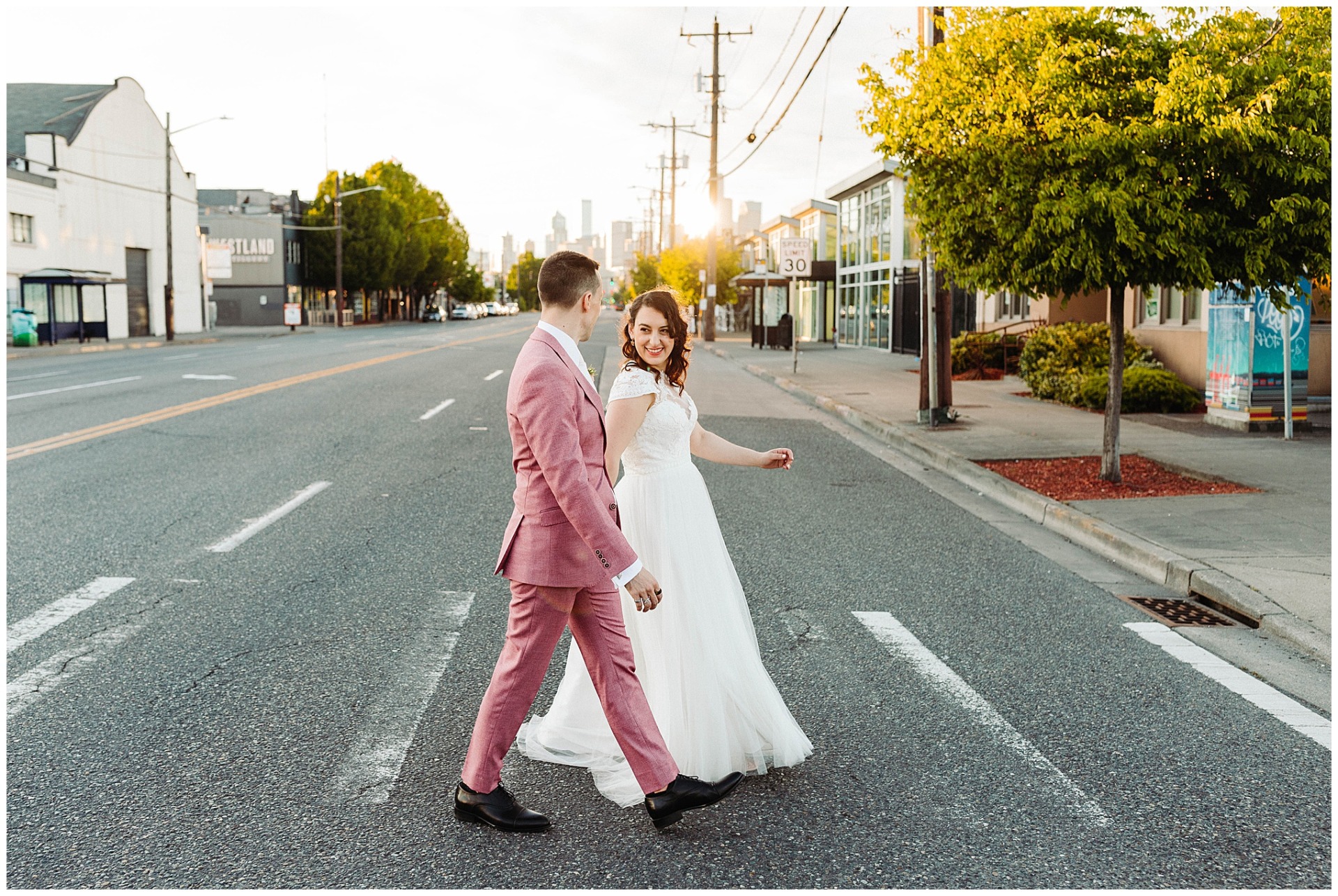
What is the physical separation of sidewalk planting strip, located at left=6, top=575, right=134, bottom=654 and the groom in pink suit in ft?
10.1

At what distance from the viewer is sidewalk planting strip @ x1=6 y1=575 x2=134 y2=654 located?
543 centimetres

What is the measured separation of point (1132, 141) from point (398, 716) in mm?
7200

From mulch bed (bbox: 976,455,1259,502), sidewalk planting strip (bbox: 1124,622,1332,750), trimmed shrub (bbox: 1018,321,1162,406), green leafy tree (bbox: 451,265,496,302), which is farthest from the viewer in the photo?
green leafy tree (bbox: 451,265,496,302)

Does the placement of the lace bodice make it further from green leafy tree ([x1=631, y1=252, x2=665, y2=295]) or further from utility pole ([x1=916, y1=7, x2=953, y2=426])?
green leafy tree ([x1=631, y1=252, x2=665, y2=295])

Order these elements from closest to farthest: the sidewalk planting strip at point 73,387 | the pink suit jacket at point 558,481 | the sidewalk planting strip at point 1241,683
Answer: the pink suit jacket at point 558,481, the sidewalk planting strip at point 1241,683, the sidewalk planting strip at point 73,387

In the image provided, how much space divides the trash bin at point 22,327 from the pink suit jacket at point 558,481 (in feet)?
126

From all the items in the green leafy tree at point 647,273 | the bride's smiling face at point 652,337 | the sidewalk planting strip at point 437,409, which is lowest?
the sidewalk planting strip at point 437,409

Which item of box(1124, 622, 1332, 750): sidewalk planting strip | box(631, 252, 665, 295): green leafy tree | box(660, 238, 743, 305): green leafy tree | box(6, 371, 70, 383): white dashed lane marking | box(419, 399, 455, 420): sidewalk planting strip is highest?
box(631, 252, 665, 295): green leafy tree

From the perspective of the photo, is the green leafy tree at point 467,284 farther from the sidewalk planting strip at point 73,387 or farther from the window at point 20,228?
the sidewalk planting strip at point 73,387

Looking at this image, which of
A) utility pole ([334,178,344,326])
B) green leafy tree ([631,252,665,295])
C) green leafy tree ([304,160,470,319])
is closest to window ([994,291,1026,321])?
A: utility pole ([334,178,344,326])

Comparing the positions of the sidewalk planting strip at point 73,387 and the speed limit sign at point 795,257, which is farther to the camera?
the speed limit sign at point 795,257

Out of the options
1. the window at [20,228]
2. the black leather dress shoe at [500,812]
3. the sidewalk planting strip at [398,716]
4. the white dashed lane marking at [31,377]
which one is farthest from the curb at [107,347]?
the black leather dress shoe at [500,812]

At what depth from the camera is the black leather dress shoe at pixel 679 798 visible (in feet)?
11.4

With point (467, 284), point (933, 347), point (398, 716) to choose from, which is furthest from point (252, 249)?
point (398, 716)
